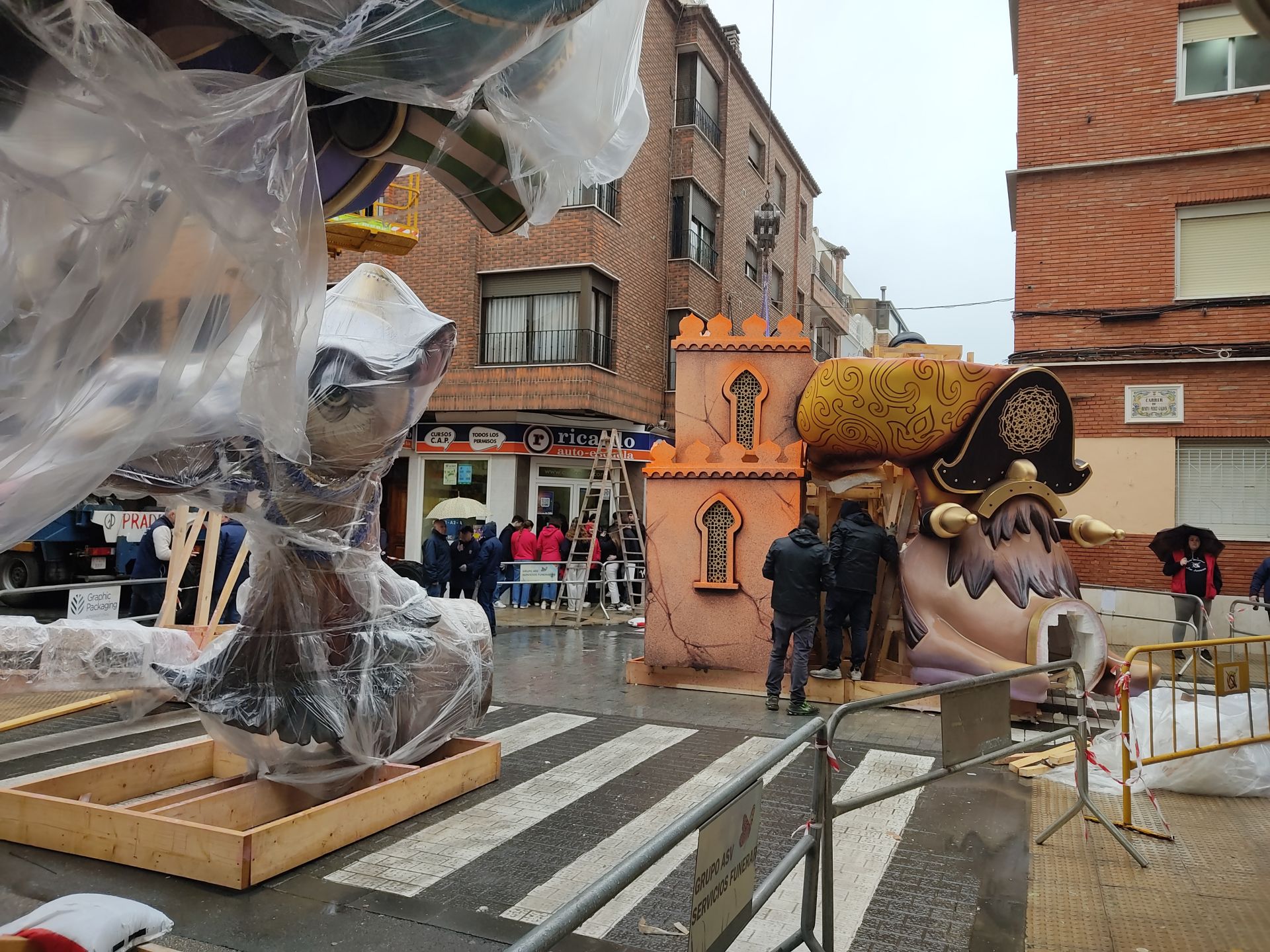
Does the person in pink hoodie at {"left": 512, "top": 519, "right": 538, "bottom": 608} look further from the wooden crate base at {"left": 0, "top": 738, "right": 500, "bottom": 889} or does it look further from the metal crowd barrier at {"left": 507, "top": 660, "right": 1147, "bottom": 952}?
the metal crowd barrier at {"left": 507, "top": 660, "right": 1147, "bottom": 952}

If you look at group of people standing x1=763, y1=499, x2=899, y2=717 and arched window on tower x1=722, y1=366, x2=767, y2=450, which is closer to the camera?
group of people standing x1=763, y1=499, x2=899, y2=717

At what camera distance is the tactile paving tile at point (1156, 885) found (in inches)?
163

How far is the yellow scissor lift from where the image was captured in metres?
6.56

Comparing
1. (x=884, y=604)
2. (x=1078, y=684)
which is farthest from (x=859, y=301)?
(x=1078, y=684)

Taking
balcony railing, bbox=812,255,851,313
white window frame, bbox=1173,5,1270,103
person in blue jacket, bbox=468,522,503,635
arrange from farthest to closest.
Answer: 1. balcony railing, bbox=812,255,851,313
2. white window frame, bbox=1173,5,1270,103
3. person in blue jacket, bbox=468,522,503,635

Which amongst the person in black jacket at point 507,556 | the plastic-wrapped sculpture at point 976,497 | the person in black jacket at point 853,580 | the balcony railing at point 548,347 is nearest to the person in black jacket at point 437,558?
the person in black jacket at point 507,556

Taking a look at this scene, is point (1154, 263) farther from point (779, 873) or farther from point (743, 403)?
point (779, 873)

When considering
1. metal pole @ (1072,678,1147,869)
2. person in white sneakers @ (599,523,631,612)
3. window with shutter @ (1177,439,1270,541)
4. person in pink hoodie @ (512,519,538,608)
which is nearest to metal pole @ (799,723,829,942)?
metal pole @ (1072,678,1147,869)

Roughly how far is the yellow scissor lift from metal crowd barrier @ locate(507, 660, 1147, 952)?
1.88 metres

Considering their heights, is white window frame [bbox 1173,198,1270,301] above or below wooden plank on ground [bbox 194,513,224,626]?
above

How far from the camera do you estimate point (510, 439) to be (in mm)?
19984

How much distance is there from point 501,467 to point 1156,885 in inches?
645

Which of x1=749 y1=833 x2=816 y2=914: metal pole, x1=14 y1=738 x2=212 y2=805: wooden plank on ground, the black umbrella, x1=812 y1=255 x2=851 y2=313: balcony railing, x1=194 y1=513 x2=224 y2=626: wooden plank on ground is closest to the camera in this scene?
x1=749 y1=833 x2=816 y2=914: metal pole

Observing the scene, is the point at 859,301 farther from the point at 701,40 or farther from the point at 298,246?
the point at 298,246
